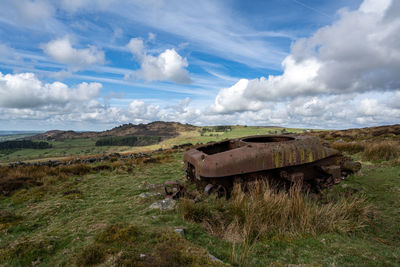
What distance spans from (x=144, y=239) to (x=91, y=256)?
677 mm

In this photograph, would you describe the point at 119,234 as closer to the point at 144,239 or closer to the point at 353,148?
the point at 144,239

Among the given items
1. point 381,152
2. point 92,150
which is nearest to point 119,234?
point 381,152

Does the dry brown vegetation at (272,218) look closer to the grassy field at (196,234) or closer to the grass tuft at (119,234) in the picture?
the grassy field at (196,234)

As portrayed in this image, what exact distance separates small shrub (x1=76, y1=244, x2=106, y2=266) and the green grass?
1 centimetres

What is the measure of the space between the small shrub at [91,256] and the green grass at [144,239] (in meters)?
0.01

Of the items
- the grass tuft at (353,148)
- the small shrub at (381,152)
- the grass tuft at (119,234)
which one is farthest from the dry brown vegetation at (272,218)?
the grass tuft at (353,148)

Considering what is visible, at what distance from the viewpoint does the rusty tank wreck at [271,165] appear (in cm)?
453

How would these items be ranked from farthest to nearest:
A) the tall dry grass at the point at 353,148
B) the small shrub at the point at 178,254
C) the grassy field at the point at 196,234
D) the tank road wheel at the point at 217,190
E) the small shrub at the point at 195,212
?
the tall dry grass at the point at 353,148
the tank road wheel at the point at 217,190
the small shrub at the point at 195,212
the grassy field at the point at 196,234
the small shrub at the point at 178,254

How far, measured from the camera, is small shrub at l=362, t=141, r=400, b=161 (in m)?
8.36

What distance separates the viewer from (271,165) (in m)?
4.67

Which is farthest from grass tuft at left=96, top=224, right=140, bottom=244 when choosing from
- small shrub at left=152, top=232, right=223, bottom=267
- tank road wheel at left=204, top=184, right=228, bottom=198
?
tank road wheel at left=204, top=184, right=228, bottom=198

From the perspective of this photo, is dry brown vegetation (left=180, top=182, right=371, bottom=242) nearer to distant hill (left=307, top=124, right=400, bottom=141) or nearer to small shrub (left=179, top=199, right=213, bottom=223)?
small shrub (left=179, top=199, right=213, bottom=223)

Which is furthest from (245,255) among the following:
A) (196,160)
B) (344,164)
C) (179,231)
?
(344,164)

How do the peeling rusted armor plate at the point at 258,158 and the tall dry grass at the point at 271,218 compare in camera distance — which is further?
the peeling rusted armor plate at the point at 258,158
